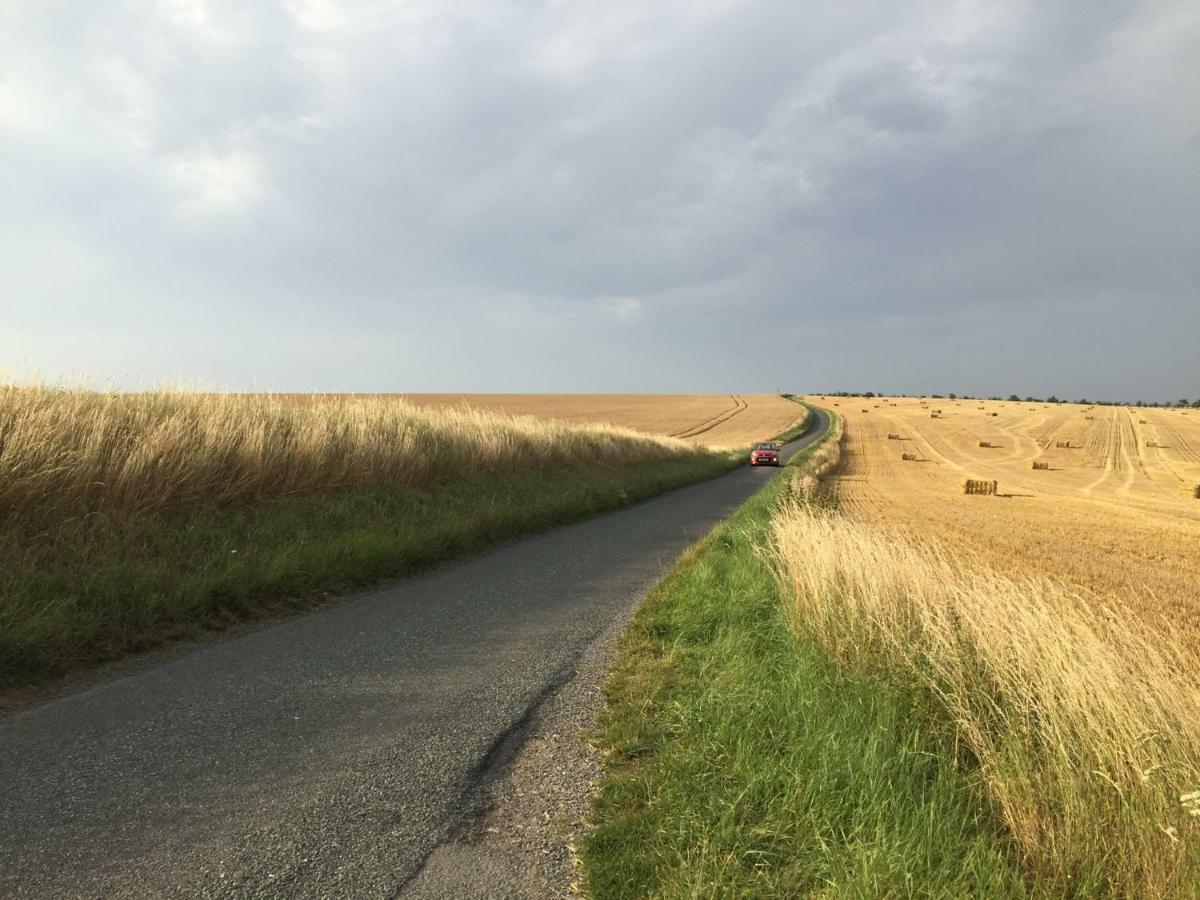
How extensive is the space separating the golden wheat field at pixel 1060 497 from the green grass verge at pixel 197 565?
30.0 ft

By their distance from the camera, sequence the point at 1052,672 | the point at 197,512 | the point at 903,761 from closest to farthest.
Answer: the point at 903,761
the point at 1052,672
the point at 197,512

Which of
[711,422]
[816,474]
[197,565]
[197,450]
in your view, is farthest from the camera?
[711,422]

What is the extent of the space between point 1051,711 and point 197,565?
287 inches

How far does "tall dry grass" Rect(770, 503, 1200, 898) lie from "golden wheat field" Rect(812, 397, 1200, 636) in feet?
13.3

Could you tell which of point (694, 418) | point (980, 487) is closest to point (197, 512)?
point (980, 487)

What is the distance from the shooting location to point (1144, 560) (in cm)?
1189

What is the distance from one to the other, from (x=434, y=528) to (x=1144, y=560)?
12.6 metres

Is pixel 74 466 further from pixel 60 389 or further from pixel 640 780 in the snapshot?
pixel 640 780

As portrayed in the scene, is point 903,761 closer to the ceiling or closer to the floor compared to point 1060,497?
closer to the ceiling

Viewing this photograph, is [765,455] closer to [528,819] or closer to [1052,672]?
[1052,672]

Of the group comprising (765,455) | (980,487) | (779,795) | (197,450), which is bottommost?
(980,487)

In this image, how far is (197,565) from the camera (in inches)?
264

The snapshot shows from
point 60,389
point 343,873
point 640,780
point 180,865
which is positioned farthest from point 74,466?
point 640,780

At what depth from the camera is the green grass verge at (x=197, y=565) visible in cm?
507
